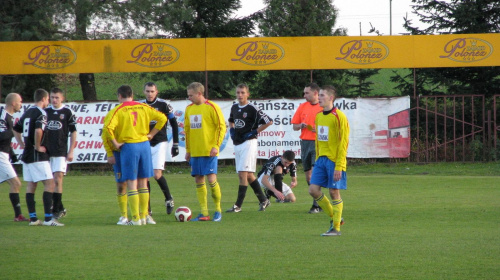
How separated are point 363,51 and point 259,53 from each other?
3.66 m

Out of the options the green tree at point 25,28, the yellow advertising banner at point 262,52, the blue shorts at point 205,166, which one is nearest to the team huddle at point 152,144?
the blue shorts at point 205,166

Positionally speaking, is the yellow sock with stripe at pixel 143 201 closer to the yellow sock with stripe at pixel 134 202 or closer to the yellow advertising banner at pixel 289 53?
the yellow sock with stripe at pixel 134 202

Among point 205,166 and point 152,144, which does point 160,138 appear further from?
point 205,166

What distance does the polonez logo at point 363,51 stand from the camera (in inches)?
979

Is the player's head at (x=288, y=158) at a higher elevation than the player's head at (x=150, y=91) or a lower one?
lower

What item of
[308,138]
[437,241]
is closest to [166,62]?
[308,138]

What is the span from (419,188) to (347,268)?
1058 centimetres

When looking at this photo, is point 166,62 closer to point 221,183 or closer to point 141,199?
point 221,183

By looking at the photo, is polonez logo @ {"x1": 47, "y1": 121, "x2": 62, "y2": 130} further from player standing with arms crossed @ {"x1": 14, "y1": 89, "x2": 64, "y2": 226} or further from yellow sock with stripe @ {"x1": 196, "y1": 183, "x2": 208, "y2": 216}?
yellow sock with stripe @ {"x1": 196, "y1": 183, "x2": 208, "y2": 216}

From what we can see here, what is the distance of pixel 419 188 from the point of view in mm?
16734

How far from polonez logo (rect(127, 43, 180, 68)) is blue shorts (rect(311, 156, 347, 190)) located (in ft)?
54.2

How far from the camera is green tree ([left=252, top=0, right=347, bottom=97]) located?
96.1 ft

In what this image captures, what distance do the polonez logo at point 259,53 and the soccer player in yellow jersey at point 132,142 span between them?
14783 millimetres

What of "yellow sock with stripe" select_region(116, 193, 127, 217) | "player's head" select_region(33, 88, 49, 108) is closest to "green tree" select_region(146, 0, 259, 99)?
"player's head" select_region(33, 88, 49, 108)
